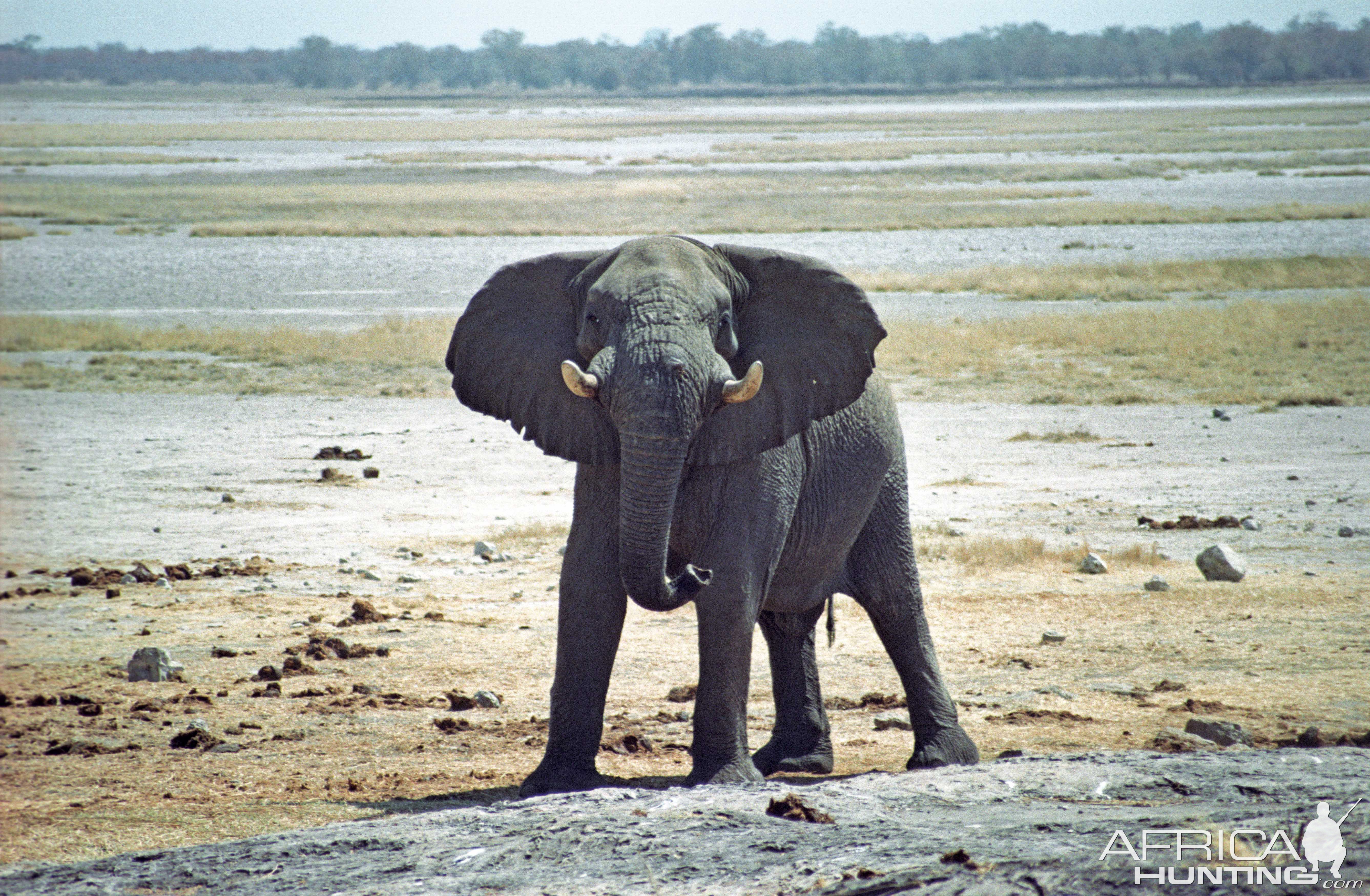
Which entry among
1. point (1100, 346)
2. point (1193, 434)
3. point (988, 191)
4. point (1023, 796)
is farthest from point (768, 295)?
point (988, 191)

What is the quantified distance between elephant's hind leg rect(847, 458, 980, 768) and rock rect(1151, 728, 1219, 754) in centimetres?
91

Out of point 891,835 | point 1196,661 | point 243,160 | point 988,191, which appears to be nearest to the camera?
point 891,835

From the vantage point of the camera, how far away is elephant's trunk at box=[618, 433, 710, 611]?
18.7ft

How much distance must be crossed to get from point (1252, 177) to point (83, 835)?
2245 inches

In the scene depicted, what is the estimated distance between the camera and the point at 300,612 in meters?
10.2

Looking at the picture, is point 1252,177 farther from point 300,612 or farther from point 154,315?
point 300,612

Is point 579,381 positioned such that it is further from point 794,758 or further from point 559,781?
point 794,758

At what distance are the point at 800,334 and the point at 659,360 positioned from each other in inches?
40.6

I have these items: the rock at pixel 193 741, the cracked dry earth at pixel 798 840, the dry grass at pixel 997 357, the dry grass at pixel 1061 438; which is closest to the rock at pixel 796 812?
the cracked dry earth at pixel 798 840

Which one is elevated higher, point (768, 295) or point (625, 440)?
point (768, 295)

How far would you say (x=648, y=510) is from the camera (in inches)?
226

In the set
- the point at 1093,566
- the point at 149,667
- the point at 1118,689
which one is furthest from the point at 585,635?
the point at 1093,566

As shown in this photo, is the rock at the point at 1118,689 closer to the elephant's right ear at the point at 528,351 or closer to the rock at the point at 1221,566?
the rock at the point at 1221,566

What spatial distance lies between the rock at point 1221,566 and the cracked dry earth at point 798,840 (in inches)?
201
